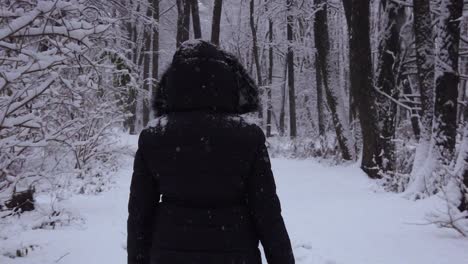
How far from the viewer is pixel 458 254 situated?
457cm

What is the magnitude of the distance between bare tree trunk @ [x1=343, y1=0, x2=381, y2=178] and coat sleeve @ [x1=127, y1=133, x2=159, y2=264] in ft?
28.8

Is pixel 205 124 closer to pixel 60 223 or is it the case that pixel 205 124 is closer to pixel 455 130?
pixel 60 223

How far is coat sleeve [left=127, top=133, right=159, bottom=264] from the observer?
229 centimetres

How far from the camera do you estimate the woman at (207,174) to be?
2127 mm

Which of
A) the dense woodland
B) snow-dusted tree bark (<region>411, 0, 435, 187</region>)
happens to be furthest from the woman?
snow-dusted tree bark (<region>411, 0, 435, 187</region>)

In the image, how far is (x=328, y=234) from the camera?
227 inches

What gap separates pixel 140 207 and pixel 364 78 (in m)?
8.95

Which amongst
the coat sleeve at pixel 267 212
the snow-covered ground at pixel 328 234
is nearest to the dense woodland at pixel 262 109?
the snow-covered ground at pixel 328 234

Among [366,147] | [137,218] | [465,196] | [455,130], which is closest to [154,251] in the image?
[137,218]

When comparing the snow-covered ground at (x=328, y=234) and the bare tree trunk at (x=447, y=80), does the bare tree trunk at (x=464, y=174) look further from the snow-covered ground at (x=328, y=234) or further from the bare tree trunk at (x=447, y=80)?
the bare tree trunk at (x=447, y=80)

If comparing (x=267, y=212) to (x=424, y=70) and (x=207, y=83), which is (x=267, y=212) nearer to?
(x=207, y=83)

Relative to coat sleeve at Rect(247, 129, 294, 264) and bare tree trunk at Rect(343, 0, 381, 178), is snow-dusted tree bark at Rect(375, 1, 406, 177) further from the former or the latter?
coat sleeve at Rect(247, 129, 294, 264)

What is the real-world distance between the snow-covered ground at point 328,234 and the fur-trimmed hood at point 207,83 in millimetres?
2939

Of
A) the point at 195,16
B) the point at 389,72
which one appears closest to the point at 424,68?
the point at 389,72
